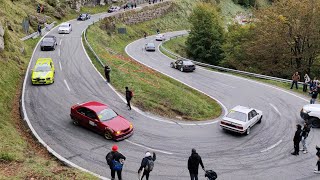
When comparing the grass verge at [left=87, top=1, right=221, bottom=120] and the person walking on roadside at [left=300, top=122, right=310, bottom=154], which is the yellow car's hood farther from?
the person walking on roadside at [left=300, top=122, right=310, bottom=154]

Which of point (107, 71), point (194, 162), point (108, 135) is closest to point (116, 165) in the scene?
point (194, 162)

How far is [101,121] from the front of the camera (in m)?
19.4

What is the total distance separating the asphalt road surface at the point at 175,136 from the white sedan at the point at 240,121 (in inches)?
22.8

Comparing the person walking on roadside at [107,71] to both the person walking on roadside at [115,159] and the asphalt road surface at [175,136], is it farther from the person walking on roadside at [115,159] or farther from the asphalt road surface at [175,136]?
the person walking on roadside at [115,159]

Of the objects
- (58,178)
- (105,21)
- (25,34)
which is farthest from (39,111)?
(105,21)

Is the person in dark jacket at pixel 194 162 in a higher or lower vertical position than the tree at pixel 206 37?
higher

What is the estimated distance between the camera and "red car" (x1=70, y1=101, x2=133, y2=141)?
19000 mm

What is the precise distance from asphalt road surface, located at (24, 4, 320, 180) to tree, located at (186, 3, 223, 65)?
82.0 ft

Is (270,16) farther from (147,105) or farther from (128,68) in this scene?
(147,105)

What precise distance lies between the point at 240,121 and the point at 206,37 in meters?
39.4

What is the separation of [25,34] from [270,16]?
32561 mm

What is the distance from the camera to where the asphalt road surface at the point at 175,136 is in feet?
55.5

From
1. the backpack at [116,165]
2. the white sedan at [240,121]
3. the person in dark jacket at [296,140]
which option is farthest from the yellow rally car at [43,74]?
the person in dark jacket at [296,140]

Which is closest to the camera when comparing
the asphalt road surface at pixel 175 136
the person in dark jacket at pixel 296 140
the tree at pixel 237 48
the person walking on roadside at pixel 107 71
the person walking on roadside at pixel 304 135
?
the asphalt road surface at pixel 175 136
